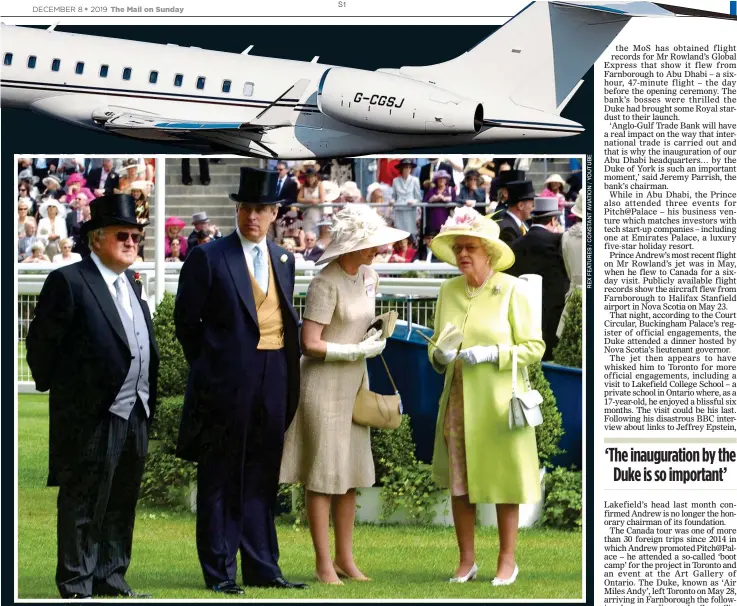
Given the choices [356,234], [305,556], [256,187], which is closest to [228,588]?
[305,556]

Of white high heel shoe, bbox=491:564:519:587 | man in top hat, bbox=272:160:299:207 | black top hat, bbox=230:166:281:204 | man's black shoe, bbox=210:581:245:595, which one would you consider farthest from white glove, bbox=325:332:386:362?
man in top hat, bbox=272:160:299:207

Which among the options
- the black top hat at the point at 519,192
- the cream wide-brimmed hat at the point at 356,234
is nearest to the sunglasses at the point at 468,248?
the cream wide-brimmed hat at the point at 356,234

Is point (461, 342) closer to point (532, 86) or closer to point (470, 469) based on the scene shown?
point (470, 469)

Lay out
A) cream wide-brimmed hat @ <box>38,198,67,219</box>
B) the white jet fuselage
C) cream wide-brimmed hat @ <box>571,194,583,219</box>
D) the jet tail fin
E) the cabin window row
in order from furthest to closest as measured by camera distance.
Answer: the cabin window row, the white jet fuselage, cream wide-brimmed hat @ <box>38,198,67,219</box>, the jet tail fin, cream wide-brimmed hat @ <box>571,194,583,219</box>

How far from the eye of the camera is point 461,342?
954cm

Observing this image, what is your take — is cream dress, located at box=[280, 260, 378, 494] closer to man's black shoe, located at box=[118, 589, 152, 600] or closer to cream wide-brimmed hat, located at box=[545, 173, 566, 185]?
man's black shoe, located at box=[118, 589, 152, 600]

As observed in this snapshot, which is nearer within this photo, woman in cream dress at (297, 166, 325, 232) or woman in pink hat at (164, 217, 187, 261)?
woman in cream dress at (297, 166, 325, 232)

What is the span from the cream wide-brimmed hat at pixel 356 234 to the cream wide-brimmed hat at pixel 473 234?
304 millimetres

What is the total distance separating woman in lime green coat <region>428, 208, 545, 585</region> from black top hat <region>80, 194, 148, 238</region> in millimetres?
1973

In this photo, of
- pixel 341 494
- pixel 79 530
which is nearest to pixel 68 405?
pixel 79 530

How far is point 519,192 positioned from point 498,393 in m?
2.37

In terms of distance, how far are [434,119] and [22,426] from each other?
411 cm

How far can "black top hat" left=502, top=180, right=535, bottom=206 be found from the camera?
37.3 feet

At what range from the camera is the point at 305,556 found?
33.1 feet
